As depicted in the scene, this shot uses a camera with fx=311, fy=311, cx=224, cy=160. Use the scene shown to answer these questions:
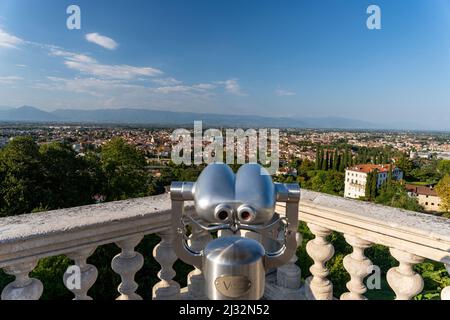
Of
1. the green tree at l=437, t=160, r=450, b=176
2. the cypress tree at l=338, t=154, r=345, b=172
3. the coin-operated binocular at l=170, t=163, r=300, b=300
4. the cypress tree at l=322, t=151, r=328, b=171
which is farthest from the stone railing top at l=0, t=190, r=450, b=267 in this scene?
the green tree at l=437, t=160, r=450, b=176

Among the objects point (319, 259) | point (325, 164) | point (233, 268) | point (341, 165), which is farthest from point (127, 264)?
point (341, 165)

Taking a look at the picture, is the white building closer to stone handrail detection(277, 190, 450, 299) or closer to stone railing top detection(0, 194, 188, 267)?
stone handrail detection(277, 190, 450, 299)

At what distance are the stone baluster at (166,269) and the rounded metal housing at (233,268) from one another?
3.06ft

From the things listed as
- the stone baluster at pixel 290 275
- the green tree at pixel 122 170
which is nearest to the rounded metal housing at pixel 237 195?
the stone baluster at pixel 290 275

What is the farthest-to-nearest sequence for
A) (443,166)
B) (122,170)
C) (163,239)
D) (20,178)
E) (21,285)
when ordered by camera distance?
1. (443,166)
2. (122,170)
3. (20,178)
4. (163,239)
5. (21,285)

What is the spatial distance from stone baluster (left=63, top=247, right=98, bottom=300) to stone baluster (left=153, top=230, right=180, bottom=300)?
1.41 feet

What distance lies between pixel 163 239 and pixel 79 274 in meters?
0.52

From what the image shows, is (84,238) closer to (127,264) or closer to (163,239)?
(127,264)

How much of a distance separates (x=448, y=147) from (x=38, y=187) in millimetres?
107545

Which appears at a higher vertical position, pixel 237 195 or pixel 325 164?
pixel 237 195

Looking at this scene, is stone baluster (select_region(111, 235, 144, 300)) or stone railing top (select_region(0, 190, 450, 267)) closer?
stone railing top (select_region(0, 190, 450, 267))

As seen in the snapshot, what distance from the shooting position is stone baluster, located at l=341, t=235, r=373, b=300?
6.20 feet

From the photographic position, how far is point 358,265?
6.31 feet
